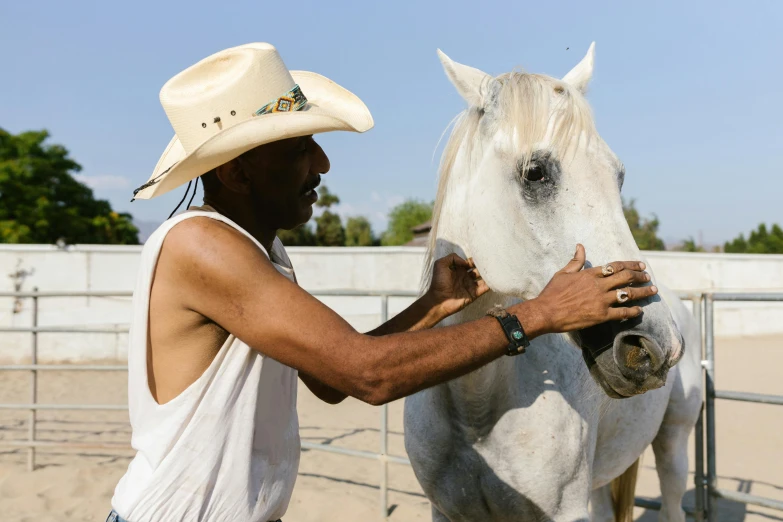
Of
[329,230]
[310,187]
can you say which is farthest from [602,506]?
[329,230]

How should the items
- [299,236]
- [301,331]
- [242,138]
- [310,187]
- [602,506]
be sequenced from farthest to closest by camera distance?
[299,236], [602,506], [310,187], [242,138], [301,331]

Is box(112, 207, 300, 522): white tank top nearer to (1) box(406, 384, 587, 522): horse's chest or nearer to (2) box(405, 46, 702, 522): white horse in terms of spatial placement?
(2) box(405, 46, 702, 522): white horse

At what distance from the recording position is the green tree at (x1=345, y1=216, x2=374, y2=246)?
3675 cm

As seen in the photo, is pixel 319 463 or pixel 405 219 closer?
pixel 319 463

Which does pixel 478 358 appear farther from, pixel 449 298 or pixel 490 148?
pixel 490 148

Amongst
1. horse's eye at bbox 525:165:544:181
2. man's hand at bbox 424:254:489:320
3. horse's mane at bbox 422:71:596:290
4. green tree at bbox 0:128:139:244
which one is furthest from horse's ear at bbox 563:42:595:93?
green tree at bbox 0:128:139:244

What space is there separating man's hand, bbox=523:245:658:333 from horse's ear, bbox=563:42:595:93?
923 mm

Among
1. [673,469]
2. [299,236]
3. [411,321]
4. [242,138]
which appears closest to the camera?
[242,138]

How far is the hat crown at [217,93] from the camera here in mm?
1485

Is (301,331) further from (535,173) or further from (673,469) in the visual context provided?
(673,469)

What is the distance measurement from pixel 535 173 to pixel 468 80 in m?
0.45

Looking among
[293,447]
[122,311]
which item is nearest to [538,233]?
[293,447]

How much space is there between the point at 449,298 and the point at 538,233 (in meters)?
0.39

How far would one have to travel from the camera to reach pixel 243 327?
4.27 ft
